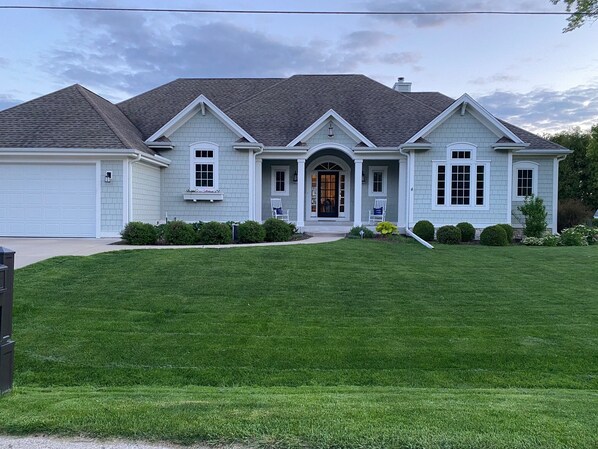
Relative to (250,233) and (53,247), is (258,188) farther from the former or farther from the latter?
(53,247)

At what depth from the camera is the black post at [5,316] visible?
13.0 ft

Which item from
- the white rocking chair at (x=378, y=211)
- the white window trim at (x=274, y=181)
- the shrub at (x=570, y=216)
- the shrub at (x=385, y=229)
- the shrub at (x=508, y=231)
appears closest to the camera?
the shrub at (x=385, y=229)

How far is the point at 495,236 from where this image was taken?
16203 millimetres

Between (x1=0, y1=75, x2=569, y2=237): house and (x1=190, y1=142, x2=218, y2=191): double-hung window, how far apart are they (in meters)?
0.04

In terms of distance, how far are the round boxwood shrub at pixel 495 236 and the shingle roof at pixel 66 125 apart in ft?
41.3

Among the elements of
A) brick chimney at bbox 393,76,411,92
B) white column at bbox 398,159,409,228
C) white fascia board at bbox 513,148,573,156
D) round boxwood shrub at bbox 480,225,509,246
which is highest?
brick chimney at bbox 393,76,411,92

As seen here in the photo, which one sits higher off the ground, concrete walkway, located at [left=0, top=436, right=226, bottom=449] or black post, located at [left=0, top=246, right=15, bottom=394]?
black post, located at [left=0, top=246, right=15, bottom=394]

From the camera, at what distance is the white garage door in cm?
1552

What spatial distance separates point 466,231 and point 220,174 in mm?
9743

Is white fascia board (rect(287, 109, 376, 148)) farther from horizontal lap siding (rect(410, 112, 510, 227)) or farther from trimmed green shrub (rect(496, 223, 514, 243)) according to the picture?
trimmed green shrub (rect(496, 223, 514, 243))

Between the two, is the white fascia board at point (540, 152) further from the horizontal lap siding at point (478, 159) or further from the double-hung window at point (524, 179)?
the horizontal lap siding at point (478, 159)

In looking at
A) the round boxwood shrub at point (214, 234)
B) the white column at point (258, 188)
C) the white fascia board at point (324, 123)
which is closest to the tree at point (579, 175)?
the white fascia board at point (324, 123)

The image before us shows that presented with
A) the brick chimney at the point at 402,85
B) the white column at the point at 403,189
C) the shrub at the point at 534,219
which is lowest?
the shrub at the point at 534,219

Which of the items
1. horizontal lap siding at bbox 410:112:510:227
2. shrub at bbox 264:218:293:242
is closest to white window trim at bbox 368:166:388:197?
horizontal lap siding at bbox 410:112:510:227
